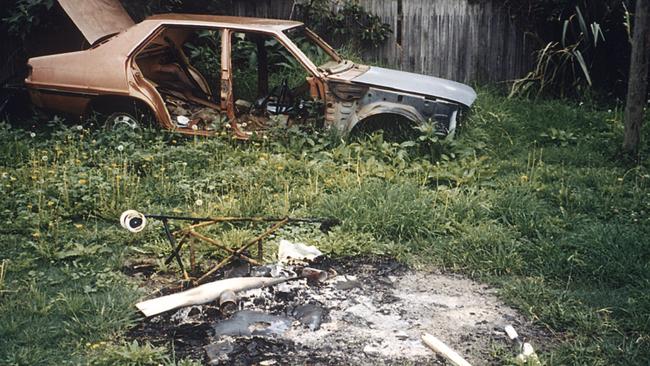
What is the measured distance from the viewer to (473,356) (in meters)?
4.04

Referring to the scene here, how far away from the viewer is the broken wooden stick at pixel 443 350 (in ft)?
12.7

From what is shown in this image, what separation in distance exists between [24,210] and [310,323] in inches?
118

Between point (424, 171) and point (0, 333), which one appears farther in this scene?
point (424, 171)

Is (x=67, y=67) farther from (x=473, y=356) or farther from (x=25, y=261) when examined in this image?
(x=473, y=356)

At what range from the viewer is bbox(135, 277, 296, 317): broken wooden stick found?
449 cm

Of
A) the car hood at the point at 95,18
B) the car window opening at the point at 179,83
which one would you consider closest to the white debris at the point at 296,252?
the car window opening at the point at 179,83

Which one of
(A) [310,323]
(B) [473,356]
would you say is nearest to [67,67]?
(A) [310,323]

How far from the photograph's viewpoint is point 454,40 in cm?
1021

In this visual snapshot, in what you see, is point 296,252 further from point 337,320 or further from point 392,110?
point 392,110

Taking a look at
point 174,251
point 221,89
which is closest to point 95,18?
point 221,89

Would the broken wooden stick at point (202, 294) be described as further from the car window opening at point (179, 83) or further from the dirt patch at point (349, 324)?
the car window opening at point (179, 83)

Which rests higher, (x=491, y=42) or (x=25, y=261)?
(x=491, y=42)

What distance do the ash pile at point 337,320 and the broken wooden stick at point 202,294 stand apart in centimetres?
4

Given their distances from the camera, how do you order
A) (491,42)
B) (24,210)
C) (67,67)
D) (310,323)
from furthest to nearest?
(491,42) → (67,67) → (24,210) → (310,323)
